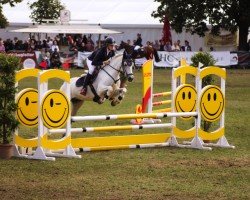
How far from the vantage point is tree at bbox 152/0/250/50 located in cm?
4650

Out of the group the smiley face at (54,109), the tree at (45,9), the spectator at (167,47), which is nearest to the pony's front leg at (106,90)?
the smiley face at (54,109)

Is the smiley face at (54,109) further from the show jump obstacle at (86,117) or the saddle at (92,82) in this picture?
the saddle at (92,82)

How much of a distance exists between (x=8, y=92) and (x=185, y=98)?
3938 millimetres

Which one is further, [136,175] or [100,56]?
[100,56]

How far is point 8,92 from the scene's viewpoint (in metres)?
12.7

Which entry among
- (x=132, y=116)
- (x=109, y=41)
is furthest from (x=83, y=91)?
(x=132, y=116)

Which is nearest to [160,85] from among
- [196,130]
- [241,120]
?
[241,120]

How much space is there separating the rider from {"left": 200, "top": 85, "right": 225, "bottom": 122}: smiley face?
2.57m

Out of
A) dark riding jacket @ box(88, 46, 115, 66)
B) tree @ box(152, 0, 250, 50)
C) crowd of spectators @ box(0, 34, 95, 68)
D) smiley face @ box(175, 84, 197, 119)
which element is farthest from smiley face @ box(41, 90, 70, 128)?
tree @ box(152, 0, 250, 50)

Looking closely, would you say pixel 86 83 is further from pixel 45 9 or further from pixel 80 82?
pixel 45 9

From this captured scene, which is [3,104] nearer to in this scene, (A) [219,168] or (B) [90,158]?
(B) [90,158]

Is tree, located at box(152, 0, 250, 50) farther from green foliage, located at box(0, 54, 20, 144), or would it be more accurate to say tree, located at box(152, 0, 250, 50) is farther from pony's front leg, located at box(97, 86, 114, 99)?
green foliage, located at box(0, 54, 20, 144)

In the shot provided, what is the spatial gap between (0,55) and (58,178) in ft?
8.71

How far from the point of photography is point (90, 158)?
524 inches
